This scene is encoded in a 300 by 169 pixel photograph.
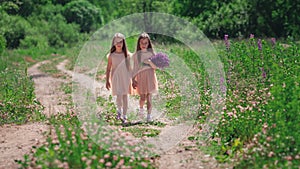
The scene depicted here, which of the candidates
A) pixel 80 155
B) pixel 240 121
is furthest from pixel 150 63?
pixel 80 155

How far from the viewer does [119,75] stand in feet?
27.5

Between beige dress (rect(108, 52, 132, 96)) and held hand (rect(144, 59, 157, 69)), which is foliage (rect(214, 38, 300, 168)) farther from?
beige dress (rect(108, 52, 132, 96))

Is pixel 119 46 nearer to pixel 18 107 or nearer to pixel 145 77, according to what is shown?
pixel 145 77

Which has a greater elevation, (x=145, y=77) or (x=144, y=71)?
(x=144, y=71)

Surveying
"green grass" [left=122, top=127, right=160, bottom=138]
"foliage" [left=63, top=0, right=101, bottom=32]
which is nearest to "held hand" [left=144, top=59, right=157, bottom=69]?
"green grass" [left=122, top=127, right=160, bottom=138]

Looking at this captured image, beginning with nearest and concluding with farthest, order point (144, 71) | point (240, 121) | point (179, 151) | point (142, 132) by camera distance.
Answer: point (240, 121), point (179, 151), point (142, 132), point (144, 71)

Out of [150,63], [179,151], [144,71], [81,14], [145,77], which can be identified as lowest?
[179,151]

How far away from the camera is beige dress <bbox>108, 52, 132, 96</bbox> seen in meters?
8.33

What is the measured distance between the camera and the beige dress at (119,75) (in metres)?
8.33

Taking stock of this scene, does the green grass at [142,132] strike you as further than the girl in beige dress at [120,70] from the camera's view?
No

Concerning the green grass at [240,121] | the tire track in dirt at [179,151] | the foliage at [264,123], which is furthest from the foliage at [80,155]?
the foliage at [264,123]

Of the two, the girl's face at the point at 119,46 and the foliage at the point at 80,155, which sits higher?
the girl's face at the point at 119,46

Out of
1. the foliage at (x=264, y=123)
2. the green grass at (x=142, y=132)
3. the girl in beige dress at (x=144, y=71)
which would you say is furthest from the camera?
the girl in beige dress at (x=144, y=71)

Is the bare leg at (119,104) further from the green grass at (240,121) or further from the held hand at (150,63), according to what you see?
the held hand at (150,63)
